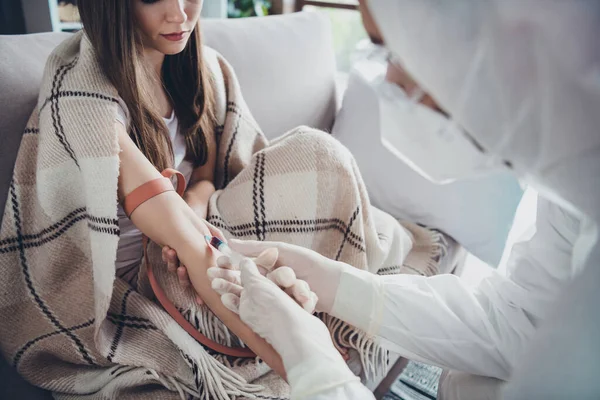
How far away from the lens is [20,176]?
34.1 inches

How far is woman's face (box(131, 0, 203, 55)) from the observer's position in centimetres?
93

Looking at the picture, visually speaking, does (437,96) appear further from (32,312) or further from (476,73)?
(32,312)

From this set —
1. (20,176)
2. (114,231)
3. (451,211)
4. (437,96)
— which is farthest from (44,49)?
(451,211)

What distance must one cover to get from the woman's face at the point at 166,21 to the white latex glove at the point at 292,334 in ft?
1.74

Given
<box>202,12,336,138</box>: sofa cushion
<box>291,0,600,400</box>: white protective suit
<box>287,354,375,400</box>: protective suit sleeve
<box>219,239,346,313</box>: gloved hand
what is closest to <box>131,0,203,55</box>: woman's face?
<box>202,12,336,138</box>: sofa cushion

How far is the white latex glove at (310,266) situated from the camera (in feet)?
2.69

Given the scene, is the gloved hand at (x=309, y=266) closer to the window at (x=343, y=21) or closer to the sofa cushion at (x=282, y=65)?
the sofa cushion at (x=282, y=65)

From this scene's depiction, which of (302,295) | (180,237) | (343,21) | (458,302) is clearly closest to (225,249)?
(180,237)

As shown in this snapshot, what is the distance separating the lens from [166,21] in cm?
95

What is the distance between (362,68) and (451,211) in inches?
32.5

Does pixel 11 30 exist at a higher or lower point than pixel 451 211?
higher

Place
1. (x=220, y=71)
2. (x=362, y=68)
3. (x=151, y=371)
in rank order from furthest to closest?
(x=220, y=71), (x=151, y=371), (x=362, y=68)

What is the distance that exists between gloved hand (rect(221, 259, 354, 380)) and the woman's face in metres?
0.53

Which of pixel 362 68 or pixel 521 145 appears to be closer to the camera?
pixel 521 145
